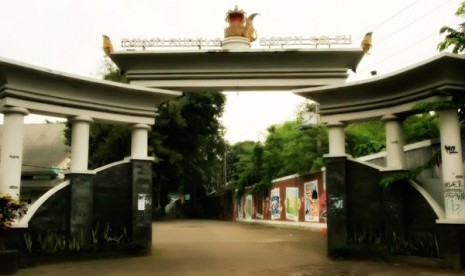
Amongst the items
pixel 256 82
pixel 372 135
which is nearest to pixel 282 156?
pixel 372 135

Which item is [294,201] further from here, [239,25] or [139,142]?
[139,142]

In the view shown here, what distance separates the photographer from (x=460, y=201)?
11688mm

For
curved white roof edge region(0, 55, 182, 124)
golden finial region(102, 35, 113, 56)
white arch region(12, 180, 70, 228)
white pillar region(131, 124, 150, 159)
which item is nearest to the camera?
white arch region(12, 180, 70, 228)

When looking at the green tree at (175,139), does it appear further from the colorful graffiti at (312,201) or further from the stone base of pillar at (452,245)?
the stone base of pillar at (452,245)

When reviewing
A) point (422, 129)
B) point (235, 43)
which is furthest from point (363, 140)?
point (235, 43)

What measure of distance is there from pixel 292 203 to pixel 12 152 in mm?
19494

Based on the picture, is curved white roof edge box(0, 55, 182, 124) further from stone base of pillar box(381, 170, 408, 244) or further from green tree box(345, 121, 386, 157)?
green tree box(345, 121, 386, 157)

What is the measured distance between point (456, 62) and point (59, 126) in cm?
3932

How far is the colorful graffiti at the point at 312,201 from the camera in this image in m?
25.6

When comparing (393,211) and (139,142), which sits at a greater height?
(139,142)

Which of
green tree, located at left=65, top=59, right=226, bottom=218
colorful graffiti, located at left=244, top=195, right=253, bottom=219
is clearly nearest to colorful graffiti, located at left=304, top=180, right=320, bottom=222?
green tree, located at left=65, top=59, right=226, bottom=218

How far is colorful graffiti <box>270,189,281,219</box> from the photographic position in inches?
1265

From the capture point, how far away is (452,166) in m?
11.9

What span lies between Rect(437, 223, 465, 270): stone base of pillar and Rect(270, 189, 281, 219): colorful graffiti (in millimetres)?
20461
